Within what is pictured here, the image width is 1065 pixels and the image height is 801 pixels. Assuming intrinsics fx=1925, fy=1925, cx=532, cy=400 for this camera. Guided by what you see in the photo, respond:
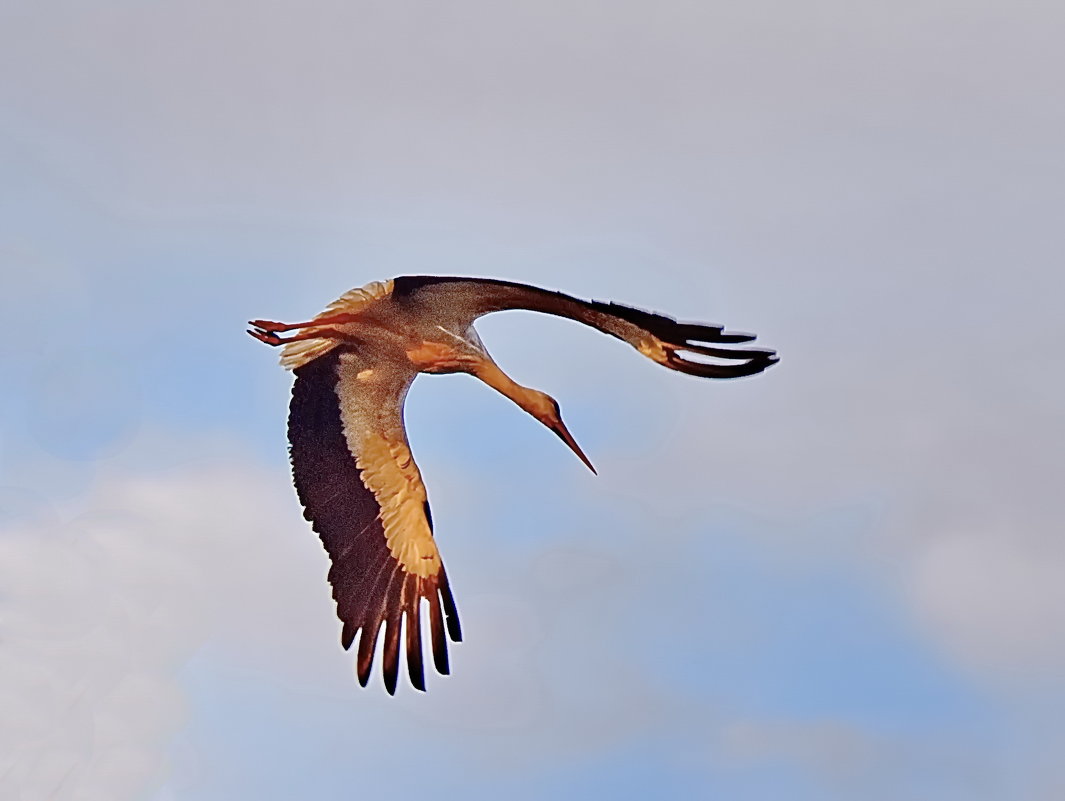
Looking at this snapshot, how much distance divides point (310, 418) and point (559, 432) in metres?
2.15

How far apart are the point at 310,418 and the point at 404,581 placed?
1.59m

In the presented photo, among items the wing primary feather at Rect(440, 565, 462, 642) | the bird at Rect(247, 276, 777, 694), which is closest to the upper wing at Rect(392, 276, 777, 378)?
the bird at Rect(247, 276, 777, 694)

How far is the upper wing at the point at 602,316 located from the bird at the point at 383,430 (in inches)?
0.5

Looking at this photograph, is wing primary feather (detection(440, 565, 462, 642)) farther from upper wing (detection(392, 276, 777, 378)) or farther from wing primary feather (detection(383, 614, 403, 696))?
upper wing (detection(392, 276, 777, 378))

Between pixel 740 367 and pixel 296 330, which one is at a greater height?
pixel 296 330

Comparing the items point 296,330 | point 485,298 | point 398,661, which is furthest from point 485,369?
point 398,661

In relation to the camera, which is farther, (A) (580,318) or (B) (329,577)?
(B) (329,577)

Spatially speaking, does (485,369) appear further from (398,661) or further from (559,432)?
(398,661)

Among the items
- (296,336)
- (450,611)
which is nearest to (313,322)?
(296,336)

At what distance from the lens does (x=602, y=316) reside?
14578 mm

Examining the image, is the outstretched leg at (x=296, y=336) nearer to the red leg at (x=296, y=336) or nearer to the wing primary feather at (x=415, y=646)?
the red leg at (x=296, y=336)

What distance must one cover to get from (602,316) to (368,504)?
9.74 feet

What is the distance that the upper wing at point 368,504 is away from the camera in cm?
1591

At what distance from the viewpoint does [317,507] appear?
16.1 metres
